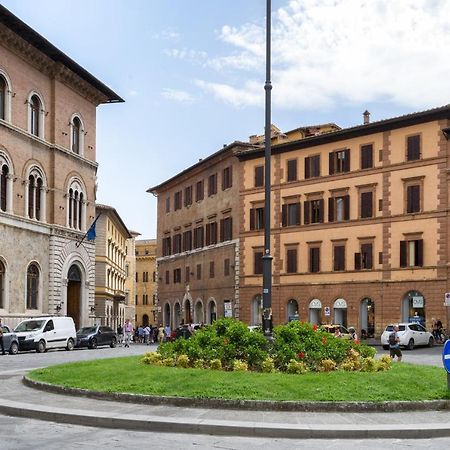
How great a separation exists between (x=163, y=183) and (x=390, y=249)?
107ft

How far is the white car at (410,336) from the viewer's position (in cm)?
4269

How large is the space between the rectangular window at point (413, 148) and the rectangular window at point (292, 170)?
31.8 ft

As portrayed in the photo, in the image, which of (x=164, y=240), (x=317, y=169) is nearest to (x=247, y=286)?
(x=317, y=169)

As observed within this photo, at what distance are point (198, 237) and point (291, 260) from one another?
1452cm

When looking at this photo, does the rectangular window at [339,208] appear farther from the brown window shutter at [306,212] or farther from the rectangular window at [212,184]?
the rectangular window at [212,184]

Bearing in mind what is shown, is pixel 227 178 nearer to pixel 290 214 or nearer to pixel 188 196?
pixel 290 214

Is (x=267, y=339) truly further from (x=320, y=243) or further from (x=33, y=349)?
(x=320, y=243)

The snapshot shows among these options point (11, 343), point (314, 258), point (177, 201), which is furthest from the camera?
point (177, 201)

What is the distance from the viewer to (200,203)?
72.3 m

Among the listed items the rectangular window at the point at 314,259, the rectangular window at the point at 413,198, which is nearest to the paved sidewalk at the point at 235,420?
the rectangular window at the point at 413,198

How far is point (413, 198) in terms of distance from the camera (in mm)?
52469

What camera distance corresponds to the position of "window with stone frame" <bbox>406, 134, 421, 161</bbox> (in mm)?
52344

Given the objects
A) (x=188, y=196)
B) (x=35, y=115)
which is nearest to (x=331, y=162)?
(x=188, y=196)

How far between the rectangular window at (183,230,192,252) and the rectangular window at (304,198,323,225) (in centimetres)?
1825
